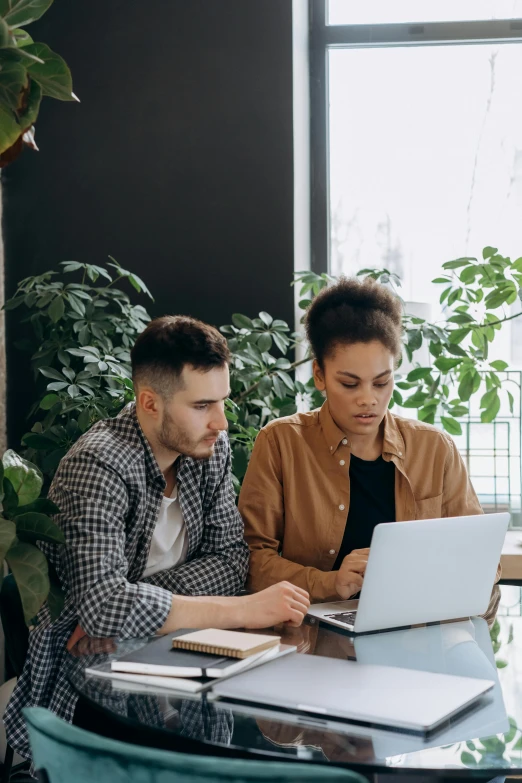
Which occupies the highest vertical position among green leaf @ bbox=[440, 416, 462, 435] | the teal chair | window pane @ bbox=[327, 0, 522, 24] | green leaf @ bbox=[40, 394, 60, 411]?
window pane @ bbox=[327, 0, 522, 24]

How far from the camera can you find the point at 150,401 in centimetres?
185

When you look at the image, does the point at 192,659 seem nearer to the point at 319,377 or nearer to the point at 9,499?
the point at 9,499

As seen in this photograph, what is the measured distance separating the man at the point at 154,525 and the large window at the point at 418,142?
1747 mm

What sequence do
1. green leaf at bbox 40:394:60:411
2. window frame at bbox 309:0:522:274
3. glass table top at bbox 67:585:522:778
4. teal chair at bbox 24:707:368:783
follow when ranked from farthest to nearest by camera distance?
window frame at bbox 309:0:522:274
green leaf at bbox 40:394:60:411
glass table top at bbox 67:585:522:778
teal chair at bbox 24:707:368:783

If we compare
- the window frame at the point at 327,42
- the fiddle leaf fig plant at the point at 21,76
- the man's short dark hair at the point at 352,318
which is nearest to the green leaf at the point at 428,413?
the window frame at the point at 327,42

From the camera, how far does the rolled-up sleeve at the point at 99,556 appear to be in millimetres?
1567

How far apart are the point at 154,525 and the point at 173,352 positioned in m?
0.36

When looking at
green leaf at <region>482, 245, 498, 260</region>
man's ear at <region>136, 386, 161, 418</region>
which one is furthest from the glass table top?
green leaf at <region>482, 245, 498, 260</region>

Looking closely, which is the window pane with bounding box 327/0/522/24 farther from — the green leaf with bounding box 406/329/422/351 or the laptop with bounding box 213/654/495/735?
the laptop with bounding box 213/654/495/735

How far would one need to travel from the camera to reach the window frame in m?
3.43

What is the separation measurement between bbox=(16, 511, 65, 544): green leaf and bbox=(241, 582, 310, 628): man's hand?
1.18ft

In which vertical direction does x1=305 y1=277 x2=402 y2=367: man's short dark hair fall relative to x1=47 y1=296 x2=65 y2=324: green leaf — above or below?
below

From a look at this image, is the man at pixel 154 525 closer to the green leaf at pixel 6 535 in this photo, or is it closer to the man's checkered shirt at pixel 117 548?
the man's checkered shirt at pixel 117 548

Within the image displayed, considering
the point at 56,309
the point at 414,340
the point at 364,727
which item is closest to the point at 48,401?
the point at 56,309
